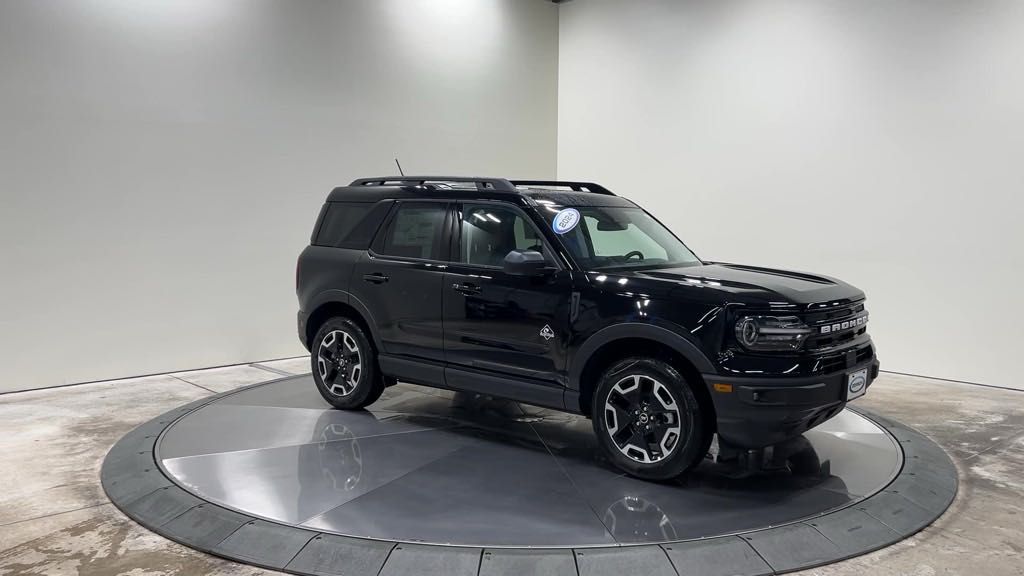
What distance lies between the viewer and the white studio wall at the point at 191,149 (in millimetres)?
6336

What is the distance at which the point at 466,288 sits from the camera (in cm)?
481

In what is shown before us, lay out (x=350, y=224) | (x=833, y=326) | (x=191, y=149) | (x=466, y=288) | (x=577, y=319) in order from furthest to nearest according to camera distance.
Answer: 1. (x=191, y=149)
2. (x=350, y=224)
3. (x=466, y=288)
4. (x=577, y=319)
5. (x=833, y=326)

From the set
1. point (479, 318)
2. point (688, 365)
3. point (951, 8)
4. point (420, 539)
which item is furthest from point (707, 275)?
point (951, 8)

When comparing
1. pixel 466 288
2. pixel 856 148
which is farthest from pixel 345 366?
pixel 856 148

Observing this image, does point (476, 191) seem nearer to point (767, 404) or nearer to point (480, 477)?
point (480, 477)

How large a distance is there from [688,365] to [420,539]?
5.53 ft

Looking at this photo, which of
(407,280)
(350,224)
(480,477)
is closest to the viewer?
(480,477)

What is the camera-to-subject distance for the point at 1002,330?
21.8ft

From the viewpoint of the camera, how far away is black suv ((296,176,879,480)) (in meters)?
3.83

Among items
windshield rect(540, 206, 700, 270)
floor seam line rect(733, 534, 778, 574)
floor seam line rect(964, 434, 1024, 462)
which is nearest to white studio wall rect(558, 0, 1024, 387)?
floor seam line rect(964, 434, 1024, 462)

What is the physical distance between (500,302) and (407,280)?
2.75ft

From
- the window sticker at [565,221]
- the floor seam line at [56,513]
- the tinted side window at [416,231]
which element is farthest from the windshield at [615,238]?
the floor seam line at [56,513]

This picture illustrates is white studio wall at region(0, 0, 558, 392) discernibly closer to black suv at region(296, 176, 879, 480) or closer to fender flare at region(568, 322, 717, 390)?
black suv at region(296, 176, 879, 480)

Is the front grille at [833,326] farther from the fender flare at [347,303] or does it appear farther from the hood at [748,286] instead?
the fender flare at [347,303]
